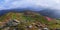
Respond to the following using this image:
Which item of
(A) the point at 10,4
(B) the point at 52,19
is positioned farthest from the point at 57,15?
A: (A) the point at 10,4

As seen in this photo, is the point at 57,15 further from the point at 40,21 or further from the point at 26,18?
the point at 26,18

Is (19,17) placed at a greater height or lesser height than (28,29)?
greater

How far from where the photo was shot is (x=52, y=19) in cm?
489

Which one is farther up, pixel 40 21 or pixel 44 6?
pixel 44 6

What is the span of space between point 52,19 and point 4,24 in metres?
1.18

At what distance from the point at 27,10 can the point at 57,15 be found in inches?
29.3

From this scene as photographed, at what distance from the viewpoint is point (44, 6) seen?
4965 millimetres

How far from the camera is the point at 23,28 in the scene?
477cm

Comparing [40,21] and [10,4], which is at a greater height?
[10,4]

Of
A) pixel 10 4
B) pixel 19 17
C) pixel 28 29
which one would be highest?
pixel 10 4

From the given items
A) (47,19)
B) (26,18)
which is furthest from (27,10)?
(47,19)

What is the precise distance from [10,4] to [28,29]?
77cm

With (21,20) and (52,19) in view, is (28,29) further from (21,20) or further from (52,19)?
(52,19)

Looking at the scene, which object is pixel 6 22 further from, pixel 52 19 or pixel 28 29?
pixel 52 19
